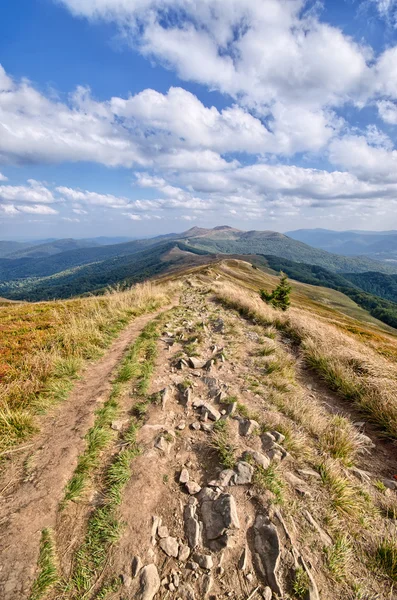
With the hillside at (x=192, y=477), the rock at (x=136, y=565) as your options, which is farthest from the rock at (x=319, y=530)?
the rock at (x=136, y=565)

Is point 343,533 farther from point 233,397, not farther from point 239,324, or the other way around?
point 239,324

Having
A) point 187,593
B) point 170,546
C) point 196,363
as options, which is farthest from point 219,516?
point 196,363

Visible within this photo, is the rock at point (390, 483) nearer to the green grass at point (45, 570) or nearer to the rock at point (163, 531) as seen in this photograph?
the rock at point (163, 531)

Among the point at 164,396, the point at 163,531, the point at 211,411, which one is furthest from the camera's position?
the point at 164,396

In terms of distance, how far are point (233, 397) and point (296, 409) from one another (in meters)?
1.51

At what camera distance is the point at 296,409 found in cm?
599

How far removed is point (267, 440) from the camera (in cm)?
500

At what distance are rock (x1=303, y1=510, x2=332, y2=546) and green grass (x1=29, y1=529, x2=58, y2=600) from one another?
10.9 feet

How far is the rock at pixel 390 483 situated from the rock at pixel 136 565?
4.44 meters

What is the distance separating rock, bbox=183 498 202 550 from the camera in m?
3.38

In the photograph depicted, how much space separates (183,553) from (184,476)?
1.07 metres

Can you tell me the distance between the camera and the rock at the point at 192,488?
4069 millimetres

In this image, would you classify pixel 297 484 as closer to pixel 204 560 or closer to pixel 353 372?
pixel 204 560

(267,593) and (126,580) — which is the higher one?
(126,580)
